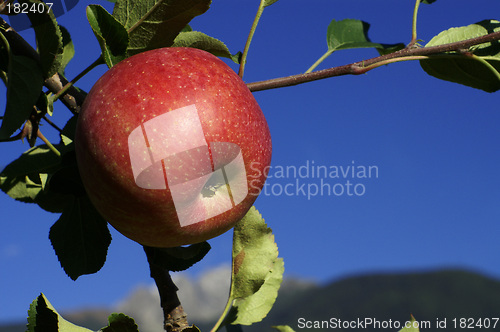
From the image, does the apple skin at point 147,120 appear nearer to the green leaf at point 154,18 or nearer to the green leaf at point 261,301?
the green leaf at point 154,18

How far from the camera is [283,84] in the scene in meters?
0.83

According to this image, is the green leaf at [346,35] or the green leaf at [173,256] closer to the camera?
the green leaf at [173,256]

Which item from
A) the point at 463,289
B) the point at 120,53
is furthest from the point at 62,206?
the point at 463,289

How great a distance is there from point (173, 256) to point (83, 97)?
0.31 meters

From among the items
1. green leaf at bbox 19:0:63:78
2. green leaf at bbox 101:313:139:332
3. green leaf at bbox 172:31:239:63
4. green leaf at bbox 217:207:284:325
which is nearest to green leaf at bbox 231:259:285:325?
green leaf at bbox 217:207:284:325

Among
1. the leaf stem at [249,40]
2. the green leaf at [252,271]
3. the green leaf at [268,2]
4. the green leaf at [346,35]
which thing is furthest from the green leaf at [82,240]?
the green leaf at [346,35]

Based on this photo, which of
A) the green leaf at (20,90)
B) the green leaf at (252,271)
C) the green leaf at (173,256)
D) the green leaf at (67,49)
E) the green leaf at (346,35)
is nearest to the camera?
the green leaf at (20,90)

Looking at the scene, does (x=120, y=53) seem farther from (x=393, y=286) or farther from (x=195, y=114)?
(x=393, y=286)

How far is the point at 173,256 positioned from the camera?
2.68 feet

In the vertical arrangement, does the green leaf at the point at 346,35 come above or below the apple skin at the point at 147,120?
above

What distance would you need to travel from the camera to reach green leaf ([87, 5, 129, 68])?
0.73m

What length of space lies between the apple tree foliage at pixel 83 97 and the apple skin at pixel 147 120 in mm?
49

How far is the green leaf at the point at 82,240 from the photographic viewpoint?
2.79 ft

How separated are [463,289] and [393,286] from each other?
447 cm
